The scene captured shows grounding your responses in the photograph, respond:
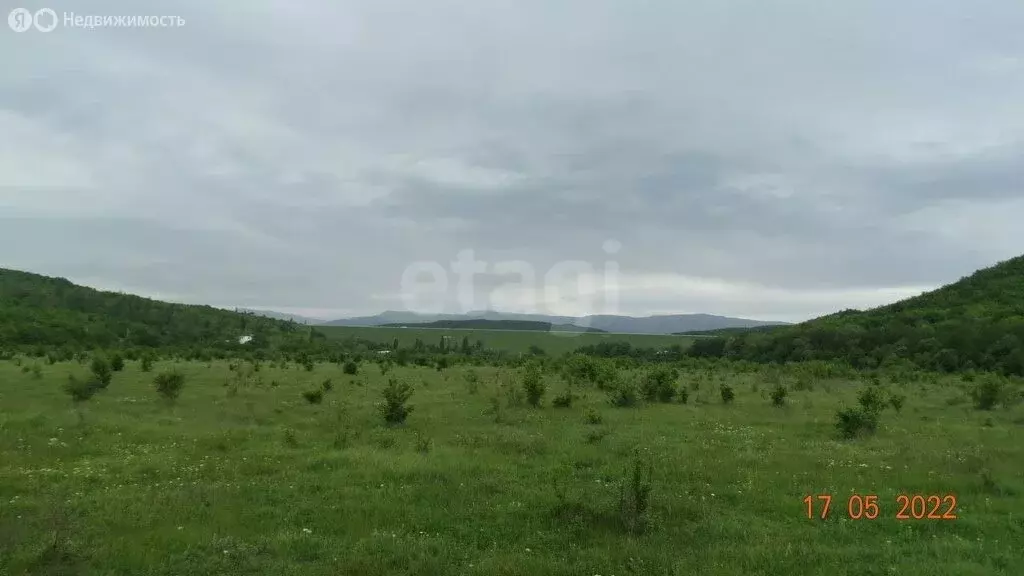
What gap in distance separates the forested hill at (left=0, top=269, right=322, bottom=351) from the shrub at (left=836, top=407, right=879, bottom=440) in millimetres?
62164

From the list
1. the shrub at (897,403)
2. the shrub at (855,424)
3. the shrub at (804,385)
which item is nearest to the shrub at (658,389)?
the shrub at (897,403)

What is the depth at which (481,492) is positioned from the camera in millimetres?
10789

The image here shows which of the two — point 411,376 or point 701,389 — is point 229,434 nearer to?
point 411,376

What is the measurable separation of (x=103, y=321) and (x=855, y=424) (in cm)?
8389

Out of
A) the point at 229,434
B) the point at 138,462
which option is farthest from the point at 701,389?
the point at 138,462

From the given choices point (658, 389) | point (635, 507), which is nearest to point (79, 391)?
point (635, 507)

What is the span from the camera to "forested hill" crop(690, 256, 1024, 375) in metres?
47.7

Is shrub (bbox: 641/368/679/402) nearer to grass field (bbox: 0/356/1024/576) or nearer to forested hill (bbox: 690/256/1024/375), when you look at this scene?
grass field (bbox: 0/356/1024/576)

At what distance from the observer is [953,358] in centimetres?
4741

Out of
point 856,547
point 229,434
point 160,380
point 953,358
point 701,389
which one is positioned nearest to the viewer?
point 856,547

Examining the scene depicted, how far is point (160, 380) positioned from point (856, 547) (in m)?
22.9
